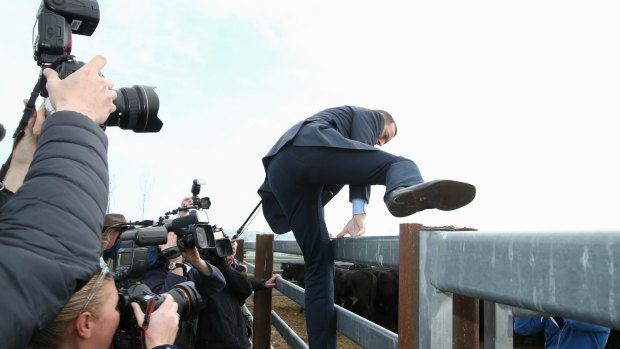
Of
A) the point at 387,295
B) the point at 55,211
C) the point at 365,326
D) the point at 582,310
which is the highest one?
the point at 55,211

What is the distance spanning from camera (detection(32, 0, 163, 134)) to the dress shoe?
45.5 inches

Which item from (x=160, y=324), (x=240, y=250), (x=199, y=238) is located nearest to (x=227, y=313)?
(x=199, y=238)

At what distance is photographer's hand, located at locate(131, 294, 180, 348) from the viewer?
2133mm

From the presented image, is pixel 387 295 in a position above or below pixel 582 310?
below

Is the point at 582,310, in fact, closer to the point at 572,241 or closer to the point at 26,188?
the point at 572,241

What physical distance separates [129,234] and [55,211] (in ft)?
6.51

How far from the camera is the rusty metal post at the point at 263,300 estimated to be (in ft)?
15.8

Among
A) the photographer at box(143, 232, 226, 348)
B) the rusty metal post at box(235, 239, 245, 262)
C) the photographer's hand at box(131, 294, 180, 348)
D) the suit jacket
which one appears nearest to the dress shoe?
the suit jacket

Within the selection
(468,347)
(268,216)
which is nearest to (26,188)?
(468,347)

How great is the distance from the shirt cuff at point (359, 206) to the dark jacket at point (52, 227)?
2181mm

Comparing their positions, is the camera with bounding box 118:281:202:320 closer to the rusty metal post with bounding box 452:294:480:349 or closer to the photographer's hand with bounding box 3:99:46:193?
the photographer's hand with bounding box 3:99:46:193

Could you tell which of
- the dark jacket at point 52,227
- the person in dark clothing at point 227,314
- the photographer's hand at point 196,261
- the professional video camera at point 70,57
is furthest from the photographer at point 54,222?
the person in dark clothing at point 227,314

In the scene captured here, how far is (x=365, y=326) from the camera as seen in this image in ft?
6.83

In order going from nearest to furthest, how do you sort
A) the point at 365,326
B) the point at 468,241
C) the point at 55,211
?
the point at 468,241, the point at 55,211, the point at 365,326
